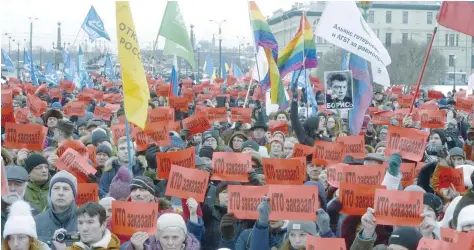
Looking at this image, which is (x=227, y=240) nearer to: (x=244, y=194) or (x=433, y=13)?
(x=244, y=194)

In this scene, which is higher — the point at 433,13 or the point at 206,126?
the point at 433,13

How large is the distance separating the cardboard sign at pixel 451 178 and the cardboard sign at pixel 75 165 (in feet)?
9.73

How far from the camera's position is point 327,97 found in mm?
12094

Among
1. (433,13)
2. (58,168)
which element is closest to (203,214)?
(58,168)

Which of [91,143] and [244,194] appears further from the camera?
[91,143]

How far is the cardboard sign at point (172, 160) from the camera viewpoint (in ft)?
25.5

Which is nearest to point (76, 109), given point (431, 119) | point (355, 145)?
point (431, 119)

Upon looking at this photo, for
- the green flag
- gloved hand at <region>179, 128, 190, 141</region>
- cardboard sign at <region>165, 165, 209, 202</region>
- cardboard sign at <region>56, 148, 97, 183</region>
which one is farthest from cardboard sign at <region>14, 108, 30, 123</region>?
cardboard sign at <region>165, 165, 209, 202</region>

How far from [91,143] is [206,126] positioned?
144 centimetres

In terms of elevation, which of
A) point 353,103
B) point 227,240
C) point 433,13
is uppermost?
point 433,13

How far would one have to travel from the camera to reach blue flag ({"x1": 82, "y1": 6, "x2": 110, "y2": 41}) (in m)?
24.0

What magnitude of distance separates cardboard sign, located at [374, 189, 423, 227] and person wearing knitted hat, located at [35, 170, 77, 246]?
1.97 m

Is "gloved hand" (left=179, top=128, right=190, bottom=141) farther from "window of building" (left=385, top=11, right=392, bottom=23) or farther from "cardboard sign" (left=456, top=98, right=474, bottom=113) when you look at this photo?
"window of building" (left=385, top=11, right=392, bottom=23)

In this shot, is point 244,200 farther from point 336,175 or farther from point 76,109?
point 76,109
